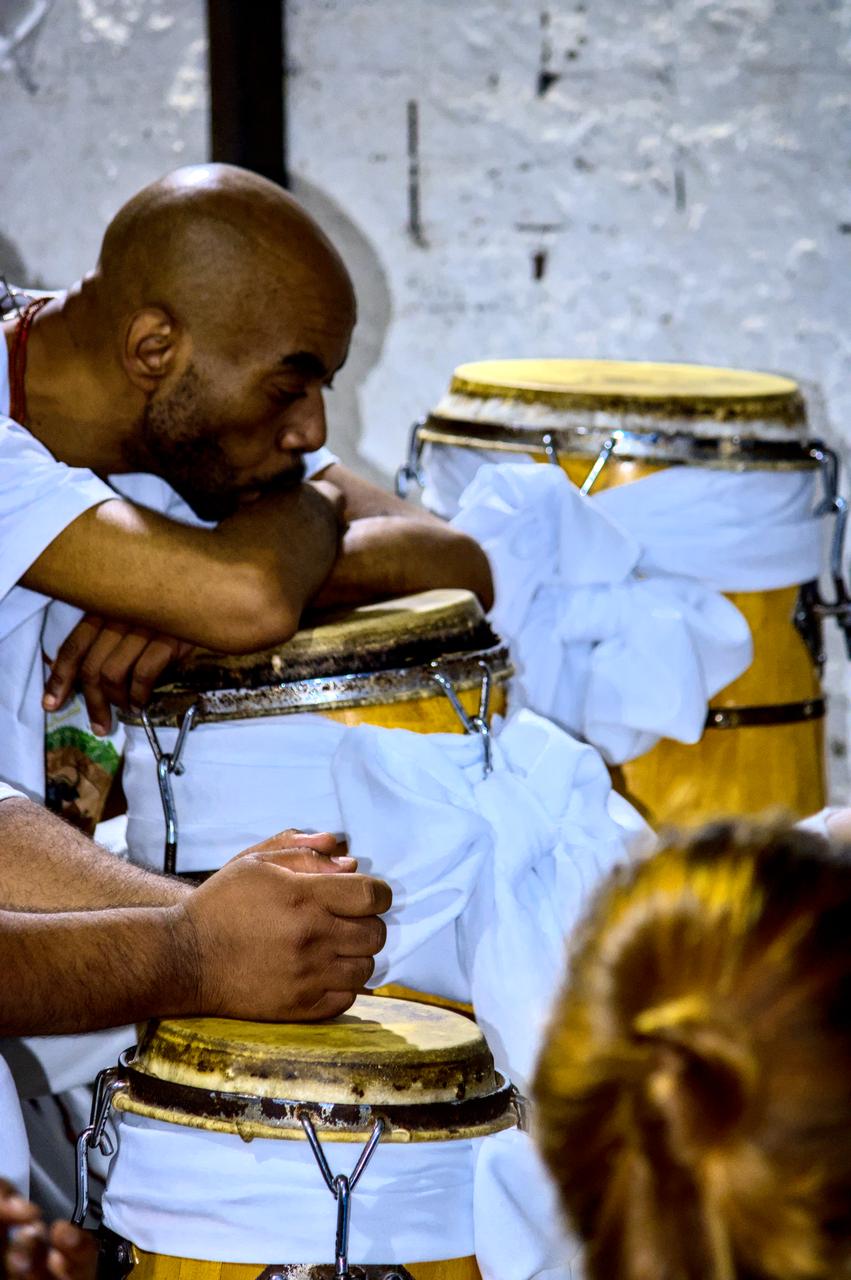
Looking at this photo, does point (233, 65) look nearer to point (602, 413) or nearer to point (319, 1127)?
point (602, 413)

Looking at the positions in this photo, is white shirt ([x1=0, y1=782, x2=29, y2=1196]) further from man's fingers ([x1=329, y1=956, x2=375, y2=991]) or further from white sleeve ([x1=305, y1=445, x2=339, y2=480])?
white sleeve ([x1=305, y1=445, x2=339, y2=480])

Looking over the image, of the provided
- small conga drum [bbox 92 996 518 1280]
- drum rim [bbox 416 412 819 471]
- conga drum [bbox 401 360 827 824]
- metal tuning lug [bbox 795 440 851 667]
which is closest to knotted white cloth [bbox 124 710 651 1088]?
small conga drum [bbox 92 996 518 1280]

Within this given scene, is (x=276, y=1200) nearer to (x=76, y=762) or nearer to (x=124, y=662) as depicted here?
(x=124, y=662)

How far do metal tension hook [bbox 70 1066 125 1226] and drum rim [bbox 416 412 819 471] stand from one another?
1.50 metres

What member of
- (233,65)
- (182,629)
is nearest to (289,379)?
(182,629)

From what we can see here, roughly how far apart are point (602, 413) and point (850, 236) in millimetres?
1439

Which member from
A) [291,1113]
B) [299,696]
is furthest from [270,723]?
[291,1113]

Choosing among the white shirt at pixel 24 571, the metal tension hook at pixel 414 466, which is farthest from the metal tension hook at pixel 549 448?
the white shirt at pixel 24 571

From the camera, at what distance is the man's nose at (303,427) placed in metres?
2.27

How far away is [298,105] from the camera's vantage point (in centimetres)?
396

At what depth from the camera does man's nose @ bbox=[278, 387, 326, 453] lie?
2.27m

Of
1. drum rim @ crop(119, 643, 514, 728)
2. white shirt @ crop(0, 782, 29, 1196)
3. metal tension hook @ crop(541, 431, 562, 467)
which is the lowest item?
white shirt @ crop(0, 782, 29, 1196)

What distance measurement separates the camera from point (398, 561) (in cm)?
224

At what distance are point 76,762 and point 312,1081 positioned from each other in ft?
3.18
